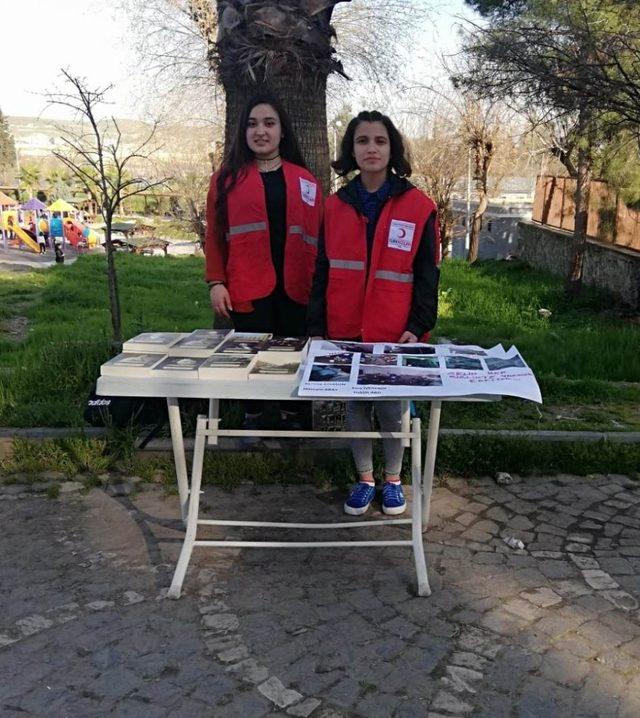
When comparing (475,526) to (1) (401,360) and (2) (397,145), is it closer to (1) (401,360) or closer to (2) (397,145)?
(1) (401,360)

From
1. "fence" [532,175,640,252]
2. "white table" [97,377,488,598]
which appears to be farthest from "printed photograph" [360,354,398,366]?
"fence" [532,175,640,252]

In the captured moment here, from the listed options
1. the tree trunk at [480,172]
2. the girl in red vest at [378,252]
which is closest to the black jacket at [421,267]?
the girl in red vest at [378,252]

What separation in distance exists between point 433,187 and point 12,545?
89.3 feet

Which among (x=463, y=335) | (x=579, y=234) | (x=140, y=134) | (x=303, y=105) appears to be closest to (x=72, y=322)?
(x=140, y=134)

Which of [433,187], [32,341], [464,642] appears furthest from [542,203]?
[464,642]

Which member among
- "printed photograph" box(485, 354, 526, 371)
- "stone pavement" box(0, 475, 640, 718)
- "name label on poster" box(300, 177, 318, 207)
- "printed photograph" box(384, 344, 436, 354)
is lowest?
"stone pavement" box(0, 475, 640, 718)

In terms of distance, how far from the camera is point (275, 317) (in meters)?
4.01

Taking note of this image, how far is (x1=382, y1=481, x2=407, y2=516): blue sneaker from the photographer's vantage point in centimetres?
356

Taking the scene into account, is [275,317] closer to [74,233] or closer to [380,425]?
[380,425]

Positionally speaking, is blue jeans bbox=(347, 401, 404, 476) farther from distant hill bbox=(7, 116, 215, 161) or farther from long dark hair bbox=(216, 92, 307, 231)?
distant hill bbox=(7, 116, 215, 161)

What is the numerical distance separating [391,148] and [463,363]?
3.91 ft

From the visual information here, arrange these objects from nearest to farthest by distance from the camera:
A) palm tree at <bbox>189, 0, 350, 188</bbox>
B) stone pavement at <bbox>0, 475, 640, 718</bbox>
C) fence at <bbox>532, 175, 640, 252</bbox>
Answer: stone pavement at <bbox>0, 475, 640, 718</bbox>
palm tree at <bbox>189, 0, 350, 188</bbox>
fence at <bbox>532, 175, 640, 252</bbox>

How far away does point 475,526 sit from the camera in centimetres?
349

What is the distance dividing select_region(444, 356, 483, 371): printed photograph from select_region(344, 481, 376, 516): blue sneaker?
1.06m
